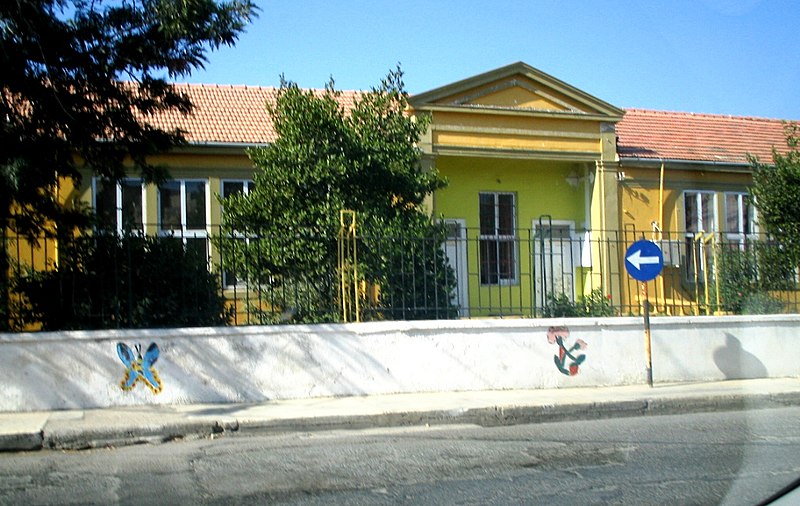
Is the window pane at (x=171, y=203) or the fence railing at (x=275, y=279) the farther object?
the window pane at (x=171, y=203)

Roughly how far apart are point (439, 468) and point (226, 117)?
1288 centimetres

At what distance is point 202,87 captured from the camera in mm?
19516

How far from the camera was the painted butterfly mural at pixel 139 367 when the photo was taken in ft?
32.1

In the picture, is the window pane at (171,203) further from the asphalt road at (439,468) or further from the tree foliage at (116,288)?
the asphalt road at (439,468)

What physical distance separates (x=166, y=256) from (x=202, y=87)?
9956 millimetres

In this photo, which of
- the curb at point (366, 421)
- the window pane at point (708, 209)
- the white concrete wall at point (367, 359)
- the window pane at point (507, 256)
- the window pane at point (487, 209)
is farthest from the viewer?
the window pane at point (708, 209)

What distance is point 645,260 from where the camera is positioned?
11438mm

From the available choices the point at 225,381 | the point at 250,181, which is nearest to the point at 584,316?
the point at 225,381

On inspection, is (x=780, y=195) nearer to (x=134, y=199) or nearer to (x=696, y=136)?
(x=696, y=136)

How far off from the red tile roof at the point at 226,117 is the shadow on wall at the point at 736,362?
8735 mm

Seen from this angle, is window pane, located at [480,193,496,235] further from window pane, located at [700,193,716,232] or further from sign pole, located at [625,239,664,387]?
sign pole, located at [625,239,664,387]

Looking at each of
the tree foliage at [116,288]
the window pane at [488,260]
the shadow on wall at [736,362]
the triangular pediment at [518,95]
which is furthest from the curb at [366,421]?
the triangular pediment at [518,95]

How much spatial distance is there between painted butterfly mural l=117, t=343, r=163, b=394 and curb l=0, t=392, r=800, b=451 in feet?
3.06

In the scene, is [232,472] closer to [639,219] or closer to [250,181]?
[250,181]
